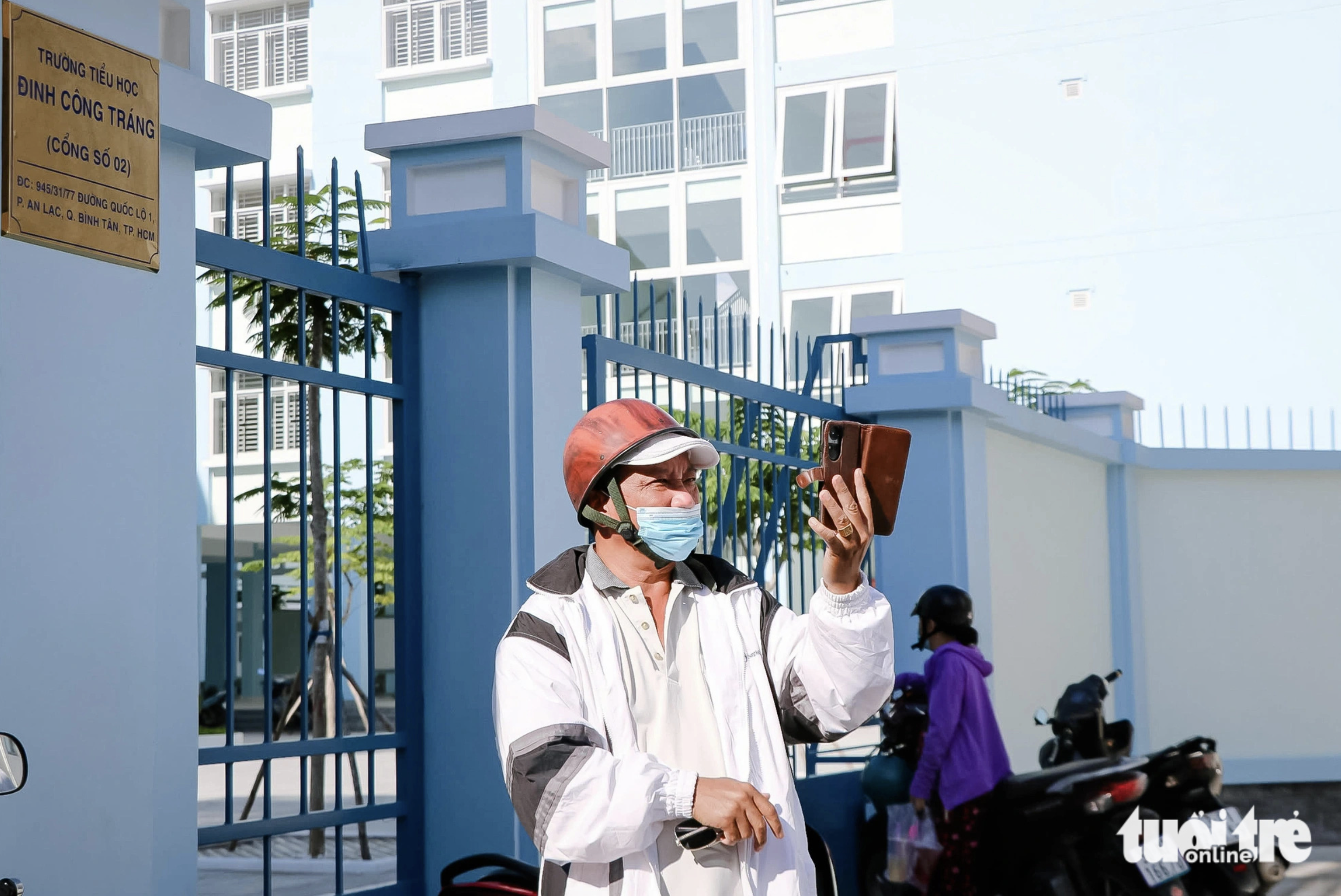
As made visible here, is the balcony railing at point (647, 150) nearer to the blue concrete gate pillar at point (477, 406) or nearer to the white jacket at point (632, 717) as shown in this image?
the blue concrete gate pillar at point (477, 406)

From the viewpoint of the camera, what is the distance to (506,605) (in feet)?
13.8

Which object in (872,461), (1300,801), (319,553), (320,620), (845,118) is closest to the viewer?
(872,461)

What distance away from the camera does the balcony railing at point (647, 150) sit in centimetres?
2119

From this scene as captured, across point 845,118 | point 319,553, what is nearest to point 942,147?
point 845,118

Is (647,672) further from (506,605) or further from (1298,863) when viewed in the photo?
(1298,863)

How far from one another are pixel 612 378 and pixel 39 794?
111 inches

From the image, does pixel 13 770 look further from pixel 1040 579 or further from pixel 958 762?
pixel 1040 579

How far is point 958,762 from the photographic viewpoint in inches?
213

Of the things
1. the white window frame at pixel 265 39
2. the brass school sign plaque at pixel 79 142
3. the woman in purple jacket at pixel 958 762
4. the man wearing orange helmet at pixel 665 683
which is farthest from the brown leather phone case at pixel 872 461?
the white window frame at pixel 265 39

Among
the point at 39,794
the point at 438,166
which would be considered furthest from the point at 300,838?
the point at 39,794

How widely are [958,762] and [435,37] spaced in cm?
1785

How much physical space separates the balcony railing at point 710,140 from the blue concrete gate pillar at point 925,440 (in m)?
14.2

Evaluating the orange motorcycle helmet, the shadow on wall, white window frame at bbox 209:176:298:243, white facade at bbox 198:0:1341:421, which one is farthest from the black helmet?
white facade at bbox 198:0:1341:421

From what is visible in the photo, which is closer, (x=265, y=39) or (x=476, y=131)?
(x=476, y=131)
